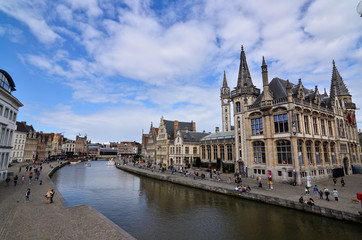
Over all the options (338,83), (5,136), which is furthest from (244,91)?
(5,136)

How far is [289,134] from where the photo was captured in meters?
27.8

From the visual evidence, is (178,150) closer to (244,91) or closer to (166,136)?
(166,136)

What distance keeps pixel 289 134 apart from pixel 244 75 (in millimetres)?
18125

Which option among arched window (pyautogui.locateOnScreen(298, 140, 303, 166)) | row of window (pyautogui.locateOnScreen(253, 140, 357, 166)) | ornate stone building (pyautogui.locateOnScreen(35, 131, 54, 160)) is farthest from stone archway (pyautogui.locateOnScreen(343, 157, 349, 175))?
ornate stone building (pyautogui.locateOnScreen(35, 131, 54, 160))

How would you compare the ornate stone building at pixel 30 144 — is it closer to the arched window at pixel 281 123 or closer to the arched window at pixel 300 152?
the arched window at pixel 281 123

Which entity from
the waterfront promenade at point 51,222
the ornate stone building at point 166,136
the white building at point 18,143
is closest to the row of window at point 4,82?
the waterfront promenade at point 51,222

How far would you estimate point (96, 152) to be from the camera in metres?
153

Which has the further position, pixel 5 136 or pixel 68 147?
pixel 68 147

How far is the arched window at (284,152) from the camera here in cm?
2800

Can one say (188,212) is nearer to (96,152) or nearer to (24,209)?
(24,209)

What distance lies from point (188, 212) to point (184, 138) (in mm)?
40865

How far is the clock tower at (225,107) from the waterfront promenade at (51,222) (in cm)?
5544

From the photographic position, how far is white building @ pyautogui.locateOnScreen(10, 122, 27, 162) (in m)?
63.2

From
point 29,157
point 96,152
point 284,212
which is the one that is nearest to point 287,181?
point 284,212
